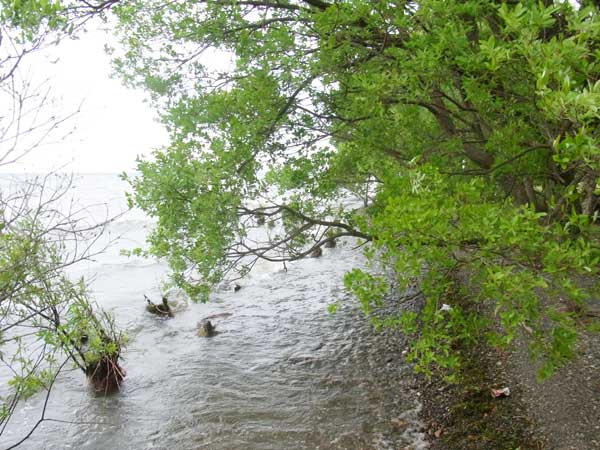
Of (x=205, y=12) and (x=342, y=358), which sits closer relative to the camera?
Answer: (x=205, y=12)

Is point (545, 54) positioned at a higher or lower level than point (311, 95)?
lower

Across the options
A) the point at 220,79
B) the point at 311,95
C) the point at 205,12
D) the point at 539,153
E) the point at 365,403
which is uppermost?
the point at 205,12

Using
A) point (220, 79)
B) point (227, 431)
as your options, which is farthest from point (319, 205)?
point (227, 431)

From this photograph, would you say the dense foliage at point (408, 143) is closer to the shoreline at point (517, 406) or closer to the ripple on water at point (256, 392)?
the shoreline at point (517, 406)

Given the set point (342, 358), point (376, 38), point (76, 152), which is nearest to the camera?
point (76, 152)

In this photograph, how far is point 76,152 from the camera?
5.23 m

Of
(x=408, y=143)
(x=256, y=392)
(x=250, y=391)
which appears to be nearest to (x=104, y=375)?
(x=250, y=391)

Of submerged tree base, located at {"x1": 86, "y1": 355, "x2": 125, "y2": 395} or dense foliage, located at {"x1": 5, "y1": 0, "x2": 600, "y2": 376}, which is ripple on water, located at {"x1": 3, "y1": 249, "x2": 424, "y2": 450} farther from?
dense foliage, located at {"x1": 5, "y1": 0, "x2": 600, "y2": 376}

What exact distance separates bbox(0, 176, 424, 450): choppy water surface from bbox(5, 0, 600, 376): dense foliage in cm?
132

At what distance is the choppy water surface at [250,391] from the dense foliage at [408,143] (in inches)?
52.0

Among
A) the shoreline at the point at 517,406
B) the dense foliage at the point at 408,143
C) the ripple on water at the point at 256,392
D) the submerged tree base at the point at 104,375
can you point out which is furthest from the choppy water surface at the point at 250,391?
the dense foliage at the point at 408,143

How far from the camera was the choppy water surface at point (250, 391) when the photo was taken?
23.5 ft

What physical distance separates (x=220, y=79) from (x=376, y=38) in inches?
119

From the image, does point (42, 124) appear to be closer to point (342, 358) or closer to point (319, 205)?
point (319, 205)
